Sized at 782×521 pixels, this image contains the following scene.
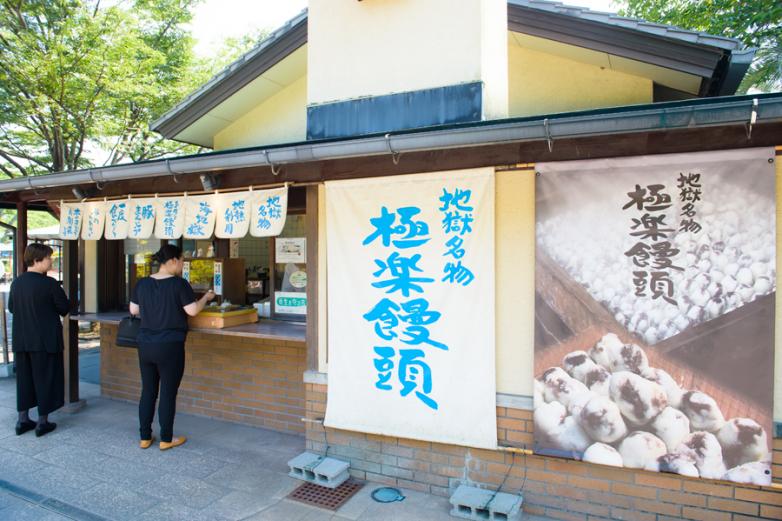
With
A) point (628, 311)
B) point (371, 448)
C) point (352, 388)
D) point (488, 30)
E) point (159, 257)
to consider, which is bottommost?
point (371, 448)

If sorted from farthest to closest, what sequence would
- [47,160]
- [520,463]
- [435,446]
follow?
[47,160] < [435,446] < [520,463]

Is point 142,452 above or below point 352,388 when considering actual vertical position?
below

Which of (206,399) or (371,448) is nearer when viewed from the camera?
(371,448)

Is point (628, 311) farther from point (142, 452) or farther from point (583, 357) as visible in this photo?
point (142, 452)

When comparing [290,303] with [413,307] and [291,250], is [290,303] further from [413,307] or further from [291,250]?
[413,307]

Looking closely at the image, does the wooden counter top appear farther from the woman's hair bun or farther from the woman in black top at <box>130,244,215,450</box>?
the woman's hair bun

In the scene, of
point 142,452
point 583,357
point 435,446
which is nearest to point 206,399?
point 142,452

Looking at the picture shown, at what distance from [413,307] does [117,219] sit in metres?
4.17

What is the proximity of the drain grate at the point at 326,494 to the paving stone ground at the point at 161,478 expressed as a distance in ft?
0.25

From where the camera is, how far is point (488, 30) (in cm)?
524

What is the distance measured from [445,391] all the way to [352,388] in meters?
0.97

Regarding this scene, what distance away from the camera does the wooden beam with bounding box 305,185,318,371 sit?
5125 millimetres

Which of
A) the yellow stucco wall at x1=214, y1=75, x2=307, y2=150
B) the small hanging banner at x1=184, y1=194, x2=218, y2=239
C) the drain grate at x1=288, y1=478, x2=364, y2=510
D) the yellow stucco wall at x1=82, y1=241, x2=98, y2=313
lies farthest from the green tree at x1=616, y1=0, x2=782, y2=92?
the yellow stucco wall at x1=82, y1=241, x2=98, y2=313

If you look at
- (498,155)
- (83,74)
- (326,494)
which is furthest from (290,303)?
(83,74)
